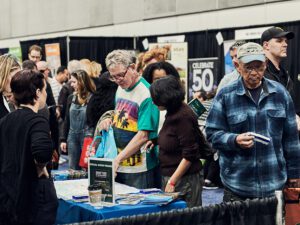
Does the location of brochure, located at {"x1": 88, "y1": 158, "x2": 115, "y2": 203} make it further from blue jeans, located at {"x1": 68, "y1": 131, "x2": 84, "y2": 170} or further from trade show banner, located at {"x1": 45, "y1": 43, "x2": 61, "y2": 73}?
trade show banner, located at {"x1": 45, "y1": 43, "x2": 61, "y2": 73}

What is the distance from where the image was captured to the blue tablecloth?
140 inches

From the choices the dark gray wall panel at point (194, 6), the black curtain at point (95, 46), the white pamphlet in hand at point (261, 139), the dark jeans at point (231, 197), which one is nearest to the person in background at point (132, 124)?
the dark jeans at point (231, 197)

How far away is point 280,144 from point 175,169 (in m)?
0.91

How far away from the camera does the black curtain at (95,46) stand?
42.2 ft

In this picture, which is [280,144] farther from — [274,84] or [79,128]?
[79,128]

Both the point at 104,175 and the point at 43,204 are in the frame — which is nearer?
the point at 43,204

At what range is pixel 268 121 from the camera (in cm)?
355

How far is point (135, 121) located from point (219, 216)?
198 cm

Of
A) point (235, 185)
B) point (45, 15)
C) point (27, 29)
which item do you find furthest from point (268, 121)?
point (27, 29)

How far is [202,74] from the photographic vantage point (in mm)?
10523

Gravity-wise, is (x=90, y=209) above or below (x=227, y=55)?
below

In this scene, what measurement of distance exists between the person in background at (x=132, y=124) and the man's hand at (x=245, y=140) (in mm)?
1090

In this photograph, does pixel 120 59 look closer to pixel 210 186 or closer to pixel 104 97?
pixel 104 97

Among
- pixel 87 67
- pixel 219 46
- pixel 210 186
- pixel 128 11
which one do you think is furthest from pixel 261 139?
pixel 128 11
